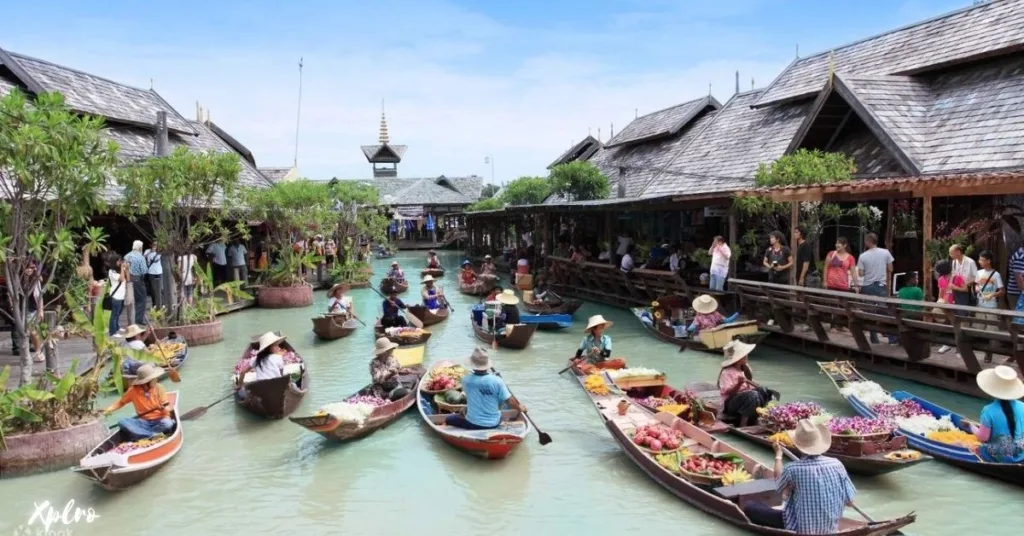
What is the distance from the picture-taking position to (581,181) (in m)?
26.2

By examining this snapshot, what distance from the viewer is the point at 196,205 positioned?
14695 mm

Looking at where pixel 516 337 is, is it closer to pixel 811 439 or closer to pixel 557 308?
pixel 557 308

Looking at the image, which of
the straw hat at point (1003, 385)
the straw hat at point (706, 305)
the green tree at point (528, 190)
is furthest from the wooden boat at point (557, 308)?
the green tree at point (528, 190)

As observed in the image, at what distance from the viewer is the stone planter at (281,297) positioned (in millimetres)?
19984

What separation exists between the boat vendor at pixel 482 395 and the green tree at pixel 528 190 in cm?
2437

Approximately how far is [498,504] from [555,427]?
2.41m

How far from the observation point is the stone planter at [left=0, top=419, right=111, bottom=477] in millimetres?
7637

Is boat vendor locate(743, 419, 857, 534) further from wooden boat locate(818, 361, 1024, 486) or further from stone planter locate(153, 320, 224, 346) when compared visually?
stone planter locate(153, 320, 224, 346)

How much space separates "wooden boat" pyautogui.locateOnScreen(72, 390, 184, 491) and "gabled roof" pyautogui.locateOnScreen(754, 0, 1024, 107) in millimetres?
14793

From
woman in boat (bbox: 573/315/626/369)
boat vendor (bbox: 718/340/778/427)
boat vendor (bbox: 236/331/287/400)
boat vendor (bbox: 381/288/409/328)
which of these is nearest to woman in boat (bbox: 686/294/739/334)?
woman in boat (bbox: 573/315/626/369)

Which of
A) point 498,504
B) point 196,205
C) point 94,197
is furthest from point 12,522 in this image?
point 196,205

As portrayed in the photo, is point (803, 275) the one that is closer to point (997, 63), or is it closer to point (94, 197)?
point (997, 63)

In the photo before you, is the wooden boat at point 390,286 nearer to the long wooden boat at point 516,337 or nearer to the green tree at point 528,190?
the long wooden boat at point 516,337

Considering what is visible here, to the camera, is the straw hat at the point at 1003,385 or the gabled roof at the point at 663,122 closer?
the straw hat at the point at 1003,385
